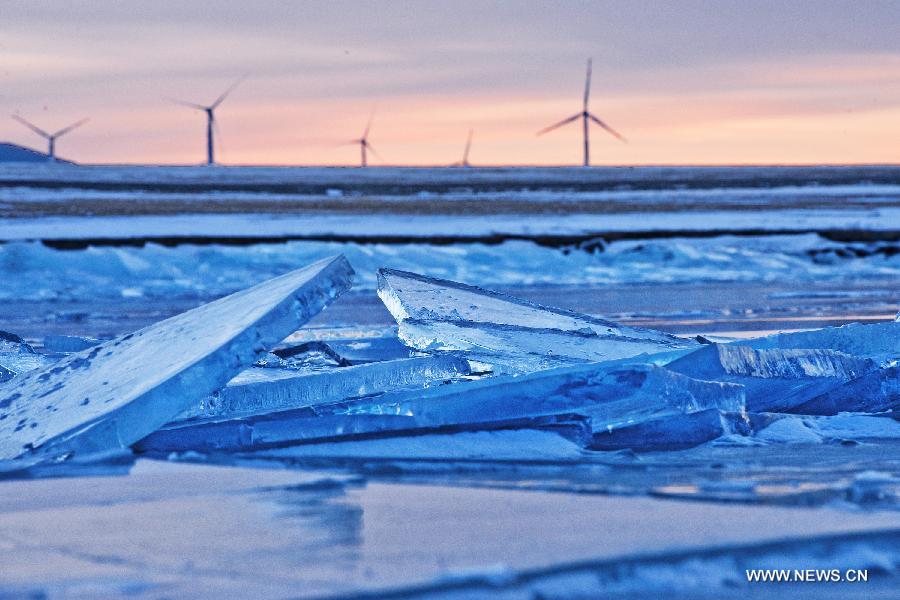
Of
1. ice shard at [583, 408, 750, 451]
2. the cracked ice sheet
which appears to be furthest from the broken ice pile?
the cracked ice sheet

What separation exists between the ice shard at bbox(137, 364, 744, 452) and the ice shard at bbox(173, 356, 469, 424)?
23 cm

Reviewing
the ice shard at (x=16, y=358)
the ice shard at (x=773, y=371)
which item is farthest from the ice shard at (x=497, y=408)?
the ice shard at (x=16, y=358)

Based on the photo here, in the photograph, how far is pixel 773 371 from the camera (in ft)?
15.4

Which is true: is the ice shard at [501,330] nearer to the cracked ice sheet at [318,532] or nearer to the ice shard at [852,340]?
the ice shard at [852,340]

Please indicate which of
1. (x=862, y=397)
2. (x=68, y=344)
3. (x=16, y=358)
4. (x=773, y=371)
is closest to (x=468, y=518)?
(x=773, y=371)

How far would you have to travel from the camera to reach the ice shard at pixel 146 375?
12.1 ft

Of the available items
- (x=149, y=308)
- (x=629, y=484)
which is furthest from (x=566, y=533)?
(x=149, y=308)

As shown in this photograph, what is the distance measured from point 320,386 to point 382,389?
0.21 m

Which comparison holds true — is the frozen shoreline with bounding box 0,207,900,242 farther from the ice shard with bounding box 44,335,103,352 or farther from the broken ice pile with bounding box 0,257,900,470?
the broken ice pile with bounding box 0,257,900,470

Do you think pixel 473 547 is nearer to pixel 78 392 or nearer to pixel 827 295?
pixel 78 392

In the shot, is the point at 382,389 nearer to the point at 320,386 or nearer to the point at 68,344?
the point at 320,386

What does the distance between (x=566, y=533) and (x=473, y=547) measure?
0.69 feet

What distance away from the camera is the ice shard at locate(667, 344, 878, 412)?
4516 millimetres

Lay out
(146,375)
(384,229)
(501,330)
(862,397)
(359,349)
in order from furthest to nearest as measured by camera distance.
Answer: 1. (384,229)
2. (359,349)
3. (501,330)
4. (862,397)
5. (146,375)
